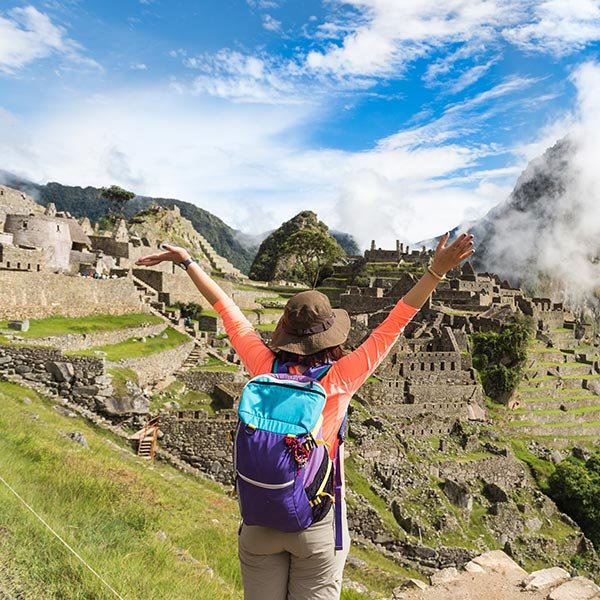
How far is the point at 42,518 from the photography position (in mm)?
5238

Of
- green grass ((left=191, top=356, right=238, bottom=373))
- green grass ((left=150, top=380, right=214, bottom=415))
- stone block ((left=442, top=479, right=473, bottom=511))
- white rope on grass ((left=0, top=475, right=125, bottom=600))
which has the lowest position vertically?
stone block ((left=442, top=479, right=473, bottom=511))

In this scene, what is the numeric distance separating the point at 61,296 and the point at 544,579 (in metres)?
17.9

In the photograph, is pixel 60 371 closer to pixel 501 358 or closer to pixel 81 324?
pixel 81 324

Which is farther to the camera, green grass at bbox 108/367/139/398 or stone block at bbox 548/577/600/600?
green grass at bbox 108/367/139/398

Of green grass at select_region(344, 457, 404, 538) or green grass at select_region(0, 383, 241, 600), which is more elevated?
green grass at select_region(0, 383, 241, 600)

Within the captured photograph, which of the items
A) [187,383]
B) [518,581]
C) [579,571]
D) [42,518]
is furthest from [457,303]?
[42,518]

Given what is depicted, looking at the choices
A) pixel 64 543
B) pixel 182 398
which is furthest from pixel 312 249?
pixel 64 543

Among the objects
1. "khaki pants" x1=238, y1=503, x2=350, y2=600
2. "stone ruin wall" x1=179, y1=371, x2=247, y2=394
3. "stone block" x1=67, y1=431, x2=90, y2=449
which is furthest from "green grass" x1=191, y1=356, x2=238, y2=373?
"khaki pants" x1=238, y1=503, x2=350, y2=600

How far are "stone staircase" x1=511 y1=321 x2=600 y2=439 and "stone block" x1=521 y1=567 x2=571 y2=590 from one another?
25184 millimetres

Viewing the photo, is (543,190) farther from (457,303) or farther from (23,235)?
(23,235)

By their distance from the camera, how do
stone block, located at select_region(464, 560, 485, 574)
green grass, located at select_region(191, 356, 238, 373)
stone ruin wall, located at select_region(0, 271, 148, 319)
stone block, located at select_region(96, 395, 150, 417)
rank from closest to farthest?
stone block, located at select_region(464, 560, 485, 574)
stone block, located at select_region(96, 395, 150, 417)
stone ruin wall, located at select_region(0, 271, 148, 319)
green grass, located at select_region(191, 356, 238, 373)

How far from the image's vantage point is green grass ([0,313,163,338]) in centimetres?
1700

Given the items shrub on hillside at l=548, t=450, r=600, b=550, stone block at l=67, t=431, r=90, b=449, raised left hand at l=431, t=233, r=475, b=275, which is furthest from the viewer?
shrub on hillside at l=548, t=450, r=600, b=550

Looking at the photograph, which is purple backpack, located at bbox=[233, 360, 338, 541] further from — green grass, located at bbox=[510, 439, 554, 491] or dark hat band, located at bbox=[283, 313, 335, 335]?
green grass, located at bbox=[510, 439, 554, 491]
